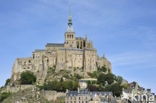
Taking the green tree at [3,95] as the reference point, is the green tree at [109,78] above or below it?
above

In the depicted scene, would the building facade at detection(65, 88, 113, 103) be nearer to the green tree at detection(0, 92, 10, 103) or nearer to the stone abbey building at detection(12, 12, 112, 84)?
the green tree at detection(0, 92, 10, 103)

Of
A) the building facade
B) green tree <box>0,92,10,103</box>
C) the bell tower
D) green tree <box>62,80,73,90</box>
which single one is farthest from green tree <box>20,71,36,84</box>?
the building facade

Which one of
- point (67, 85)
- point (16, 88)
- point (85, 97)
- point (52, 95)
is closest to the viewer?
point (85, 97)

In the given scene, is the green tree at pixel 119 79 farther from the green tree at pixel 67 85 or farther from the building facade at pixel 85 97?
the building facade at pixel 85 97

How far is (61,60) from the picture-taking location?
106 m

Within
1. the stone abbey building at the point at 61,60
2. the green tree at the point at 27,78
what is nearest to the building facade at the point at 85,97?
the green tree at the point at 27,78

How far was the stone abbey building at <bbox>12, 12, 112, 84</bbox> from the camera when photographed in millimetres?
106500

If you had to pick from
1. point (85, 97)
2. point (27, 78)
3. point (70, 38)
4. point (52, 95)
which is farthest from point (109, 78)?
point (27, 78)

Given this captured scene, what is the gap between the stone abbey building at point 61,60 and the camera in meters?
106

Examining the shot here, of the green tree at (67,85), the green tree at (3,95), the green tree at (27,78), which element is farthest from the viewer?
the green tree at (27,78)

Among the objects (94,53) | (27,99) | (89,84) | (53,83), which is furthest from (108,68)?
(27,99)

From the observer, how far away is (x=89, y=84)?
9575 cm

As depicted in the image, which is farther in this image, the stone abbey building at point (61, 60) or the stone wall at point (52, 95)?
the stone abbey building at point (61, 60)

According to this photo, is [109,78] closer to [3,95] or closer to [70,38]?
[70,38]
